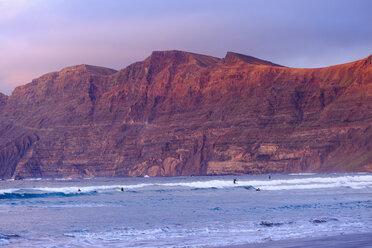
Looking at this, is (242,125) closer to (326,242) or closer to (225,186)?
(225,186)

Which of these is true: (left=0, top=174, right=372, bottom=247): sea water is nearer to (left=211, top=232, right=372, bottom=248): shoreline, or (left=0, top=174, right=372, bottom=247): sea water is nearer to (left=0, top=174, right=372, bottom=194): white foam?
(left=211, top=232, right=372, bottom=248): shoreline

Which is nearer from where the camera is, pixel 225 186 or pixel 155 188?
pixel 155 188

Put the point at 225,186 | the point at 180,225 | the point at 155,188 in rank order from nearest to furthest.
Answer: the point at 180,225
the point at 155,188
the point at 225,186

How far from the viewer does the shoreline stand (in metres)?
16.4

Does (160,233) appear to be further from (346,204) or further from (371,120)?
(371,120)

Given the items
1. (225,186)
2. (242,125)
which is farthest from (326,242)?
(242,125)

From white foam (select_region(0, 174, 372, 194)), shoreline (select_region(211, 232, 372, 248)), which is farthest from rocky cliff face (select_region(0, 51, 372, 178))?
shoreline (select_region(211, 232, 372, 248))

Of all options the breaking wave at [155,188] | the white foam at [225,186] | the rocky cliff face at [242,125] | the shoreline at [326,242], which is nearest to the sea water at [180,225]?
the shoreline at [326,242]

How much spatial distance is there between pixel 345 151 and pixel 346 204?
11785 centimetres

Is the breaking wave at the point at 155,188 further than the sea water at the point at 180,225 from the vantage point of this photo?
Yes

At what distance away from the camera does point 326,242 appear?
17.3 m

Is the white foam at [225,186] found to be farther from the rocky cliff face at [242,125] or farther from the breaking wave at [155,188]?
the rocky cliff face at [242,125]

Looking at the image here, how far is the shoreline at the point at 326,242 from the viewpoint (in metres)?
16.4

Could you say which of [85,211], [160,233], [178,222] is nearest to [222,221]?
[178,222]
